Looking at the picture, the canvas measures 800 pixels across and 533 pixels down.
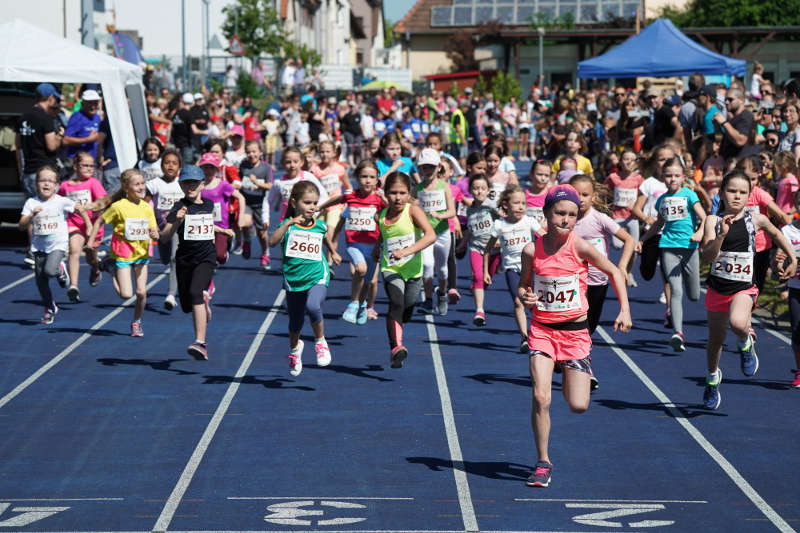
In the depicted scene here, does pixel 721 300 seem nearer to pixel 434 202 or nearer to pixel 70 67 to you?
pixel 434 202

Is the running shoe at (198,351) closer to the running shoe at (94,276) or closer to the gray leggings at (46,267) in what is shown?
the gray leggings at (46,267)

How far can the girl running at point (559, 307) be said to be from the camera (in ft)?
24.5

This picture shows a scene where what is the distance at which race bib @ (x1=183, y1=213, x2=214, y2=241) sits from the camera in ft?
37.4

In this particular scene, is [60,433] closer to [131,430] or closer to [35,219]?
[131,430]

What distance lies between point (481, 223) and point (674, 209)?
209 centimetres

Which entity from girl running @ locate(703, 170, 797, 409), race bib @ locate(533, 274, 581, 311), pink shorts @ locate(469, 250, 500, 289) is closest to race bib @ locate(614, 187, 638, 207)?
pink shorts @ locate(469, 250, 500, 289)

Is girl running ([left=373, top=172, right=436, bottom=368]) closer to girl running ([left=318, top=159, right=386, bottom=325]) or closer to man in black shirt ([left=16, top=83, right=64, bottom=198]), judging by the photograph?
girl running ([left=318, top=159, right=386, bottom=325])

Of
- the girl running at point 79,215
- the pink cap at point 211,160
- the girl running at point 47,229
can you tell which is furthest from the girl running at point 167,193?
the girl running at point 47,229

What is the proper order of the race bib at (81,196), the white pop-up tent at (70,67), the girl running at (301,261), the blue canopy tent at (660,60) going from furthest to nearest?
the blue canopy tent at (660,60), the white pop-up tent at (70,67), the race bib at (81,196), the girl running at (301,261)

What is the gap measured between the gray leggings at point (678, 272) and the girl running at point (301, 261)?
3.39 metres

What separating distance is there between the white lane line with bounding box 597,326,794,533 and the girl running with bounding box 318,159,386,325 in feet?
8.06

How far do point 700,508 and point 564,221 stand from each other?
1.76 metres

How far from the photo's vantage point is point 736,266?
31.2 feet

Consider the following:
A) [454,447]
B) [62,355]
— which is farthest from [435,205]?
[454,447]
